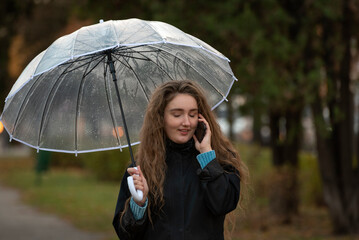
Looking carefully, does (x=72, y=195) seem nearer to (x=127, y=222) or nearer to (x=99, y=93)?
(x=99, y=93)

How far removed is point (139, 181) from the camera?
9.21ft

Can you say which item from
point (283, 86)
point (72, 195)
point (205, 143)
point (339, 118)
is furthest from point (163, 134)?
point (72, 195)

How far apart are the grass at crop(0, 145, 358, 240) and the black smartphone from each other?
75cm

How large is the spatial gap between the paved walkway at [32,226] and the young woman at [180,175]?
6.97m

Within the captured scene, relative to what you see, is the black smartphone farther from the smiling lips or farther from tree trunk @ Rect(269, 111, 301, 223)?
tree trunk @ Rect(269, 111, 301, 223)

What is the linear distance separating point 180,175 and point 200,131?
0.28 meters

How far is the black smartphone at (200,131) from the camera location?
2.97 meters

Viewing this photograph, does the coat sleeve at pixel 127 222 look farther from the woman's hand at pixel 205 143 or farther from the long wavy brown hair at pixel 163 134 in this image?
the woman's hand at pixel 205 143

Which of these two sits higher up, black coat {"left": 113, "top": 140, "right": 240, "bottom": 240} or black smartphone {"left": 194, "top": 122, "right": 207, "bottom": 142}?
black smartphone {"left": 194, "top": 122, "right": 207, "bottom": 142}

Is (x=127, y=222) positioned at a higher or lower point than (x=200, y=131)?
lower

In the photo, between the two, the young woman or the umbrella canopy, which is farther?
the umbrella canopy

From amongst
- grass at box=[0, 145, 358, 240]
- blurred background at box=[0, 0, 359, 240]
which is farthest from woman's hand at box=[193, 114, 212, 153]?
blurred background at box=[0, 0, 359, 240]

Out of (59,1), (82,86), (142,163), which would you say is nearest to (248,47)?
(82,86)

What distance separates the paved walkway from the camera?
9758mm
